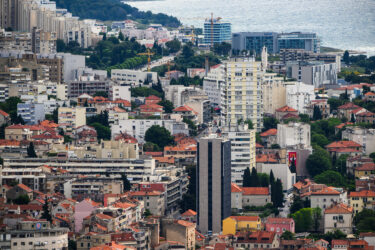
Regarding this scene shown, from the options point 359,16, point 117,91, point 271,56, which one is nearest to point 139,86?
point 117,91

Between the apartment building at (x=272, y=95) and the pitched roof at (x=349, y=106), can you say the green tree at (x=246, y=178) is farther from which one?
the pitched roof at (x=349, y=106)

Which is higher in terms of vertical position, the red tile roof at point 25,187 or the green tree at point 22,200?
the red tile roof at point 25,187

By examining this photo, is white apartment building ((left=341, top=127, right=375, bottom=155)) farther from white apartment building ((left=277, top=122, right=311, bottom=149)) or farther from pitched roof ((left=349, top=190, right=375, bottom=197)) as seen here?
pitched roof ((left=349, top=190, right=375, bottom=197))

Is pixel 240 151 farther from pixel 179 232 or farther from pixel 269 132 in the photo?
pixel 179 232

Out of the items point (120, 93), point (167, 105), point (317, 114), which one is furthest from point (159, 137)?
point (317, 114)

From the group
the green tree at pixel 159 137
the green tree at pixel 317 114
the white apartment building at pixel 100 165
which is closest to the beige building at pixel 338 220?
the white apartment building at pixel 100 165
